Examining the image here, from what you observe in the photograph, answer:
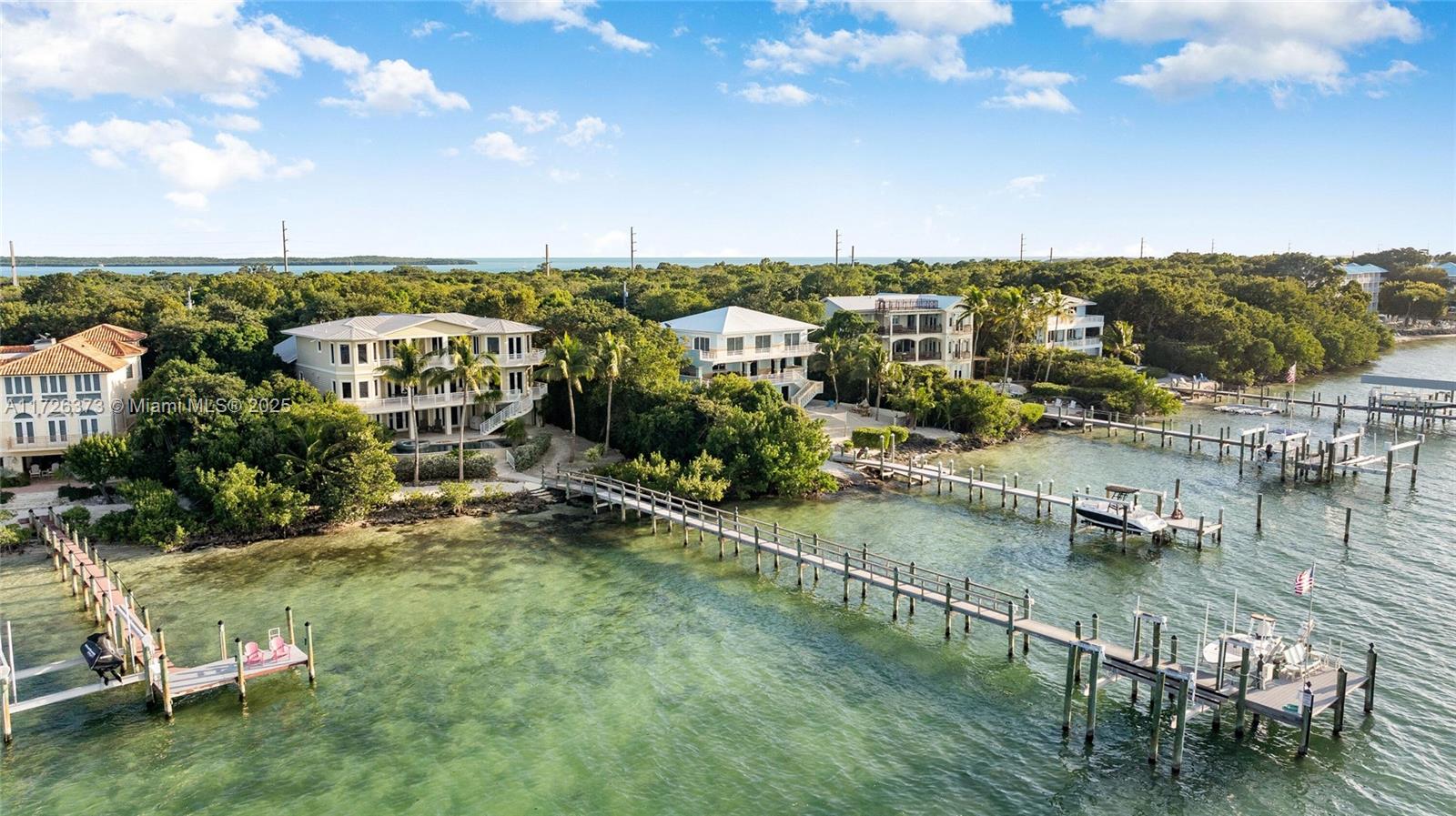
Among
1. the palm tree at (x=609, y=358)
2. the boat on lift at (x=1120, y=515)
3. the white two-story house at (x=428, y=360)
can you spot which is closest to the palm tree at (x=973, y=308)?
the boat on lift at (x=1120, y=515)

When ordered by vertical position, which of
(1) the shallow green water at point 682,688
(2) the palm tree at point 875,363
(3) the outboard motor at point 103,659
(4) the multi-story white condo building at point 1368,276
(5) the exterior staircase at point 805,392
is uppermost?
(4) the multi-story white condo building at point 1368,276

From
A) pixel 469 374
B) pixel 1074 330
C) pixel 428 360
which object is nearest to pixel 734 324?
pixel 428 360

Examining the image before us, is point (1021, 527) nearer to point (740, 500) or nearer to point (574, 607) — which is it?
point (740, 500)

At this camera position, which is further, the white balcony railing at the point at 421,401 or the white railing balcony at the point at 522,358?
the white railing balcony at the point at 522,358

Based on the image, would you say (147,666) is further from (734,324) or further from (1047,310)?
(1047,310)

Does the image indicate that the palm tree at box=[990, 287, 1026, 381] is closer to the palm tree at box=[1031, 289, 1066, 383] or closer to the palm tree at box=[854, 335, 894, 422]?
the palm tree at box=[1031, 289, 1066, 383]

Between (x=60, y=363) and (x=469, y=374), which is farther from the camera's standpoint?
(x=469, y=374)

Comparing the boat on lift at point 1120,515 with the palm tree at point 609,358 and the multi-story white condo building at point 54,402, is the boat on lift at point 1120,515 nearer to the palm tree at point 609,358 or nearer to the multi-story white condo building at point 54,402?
the palm tree at point 609,358
